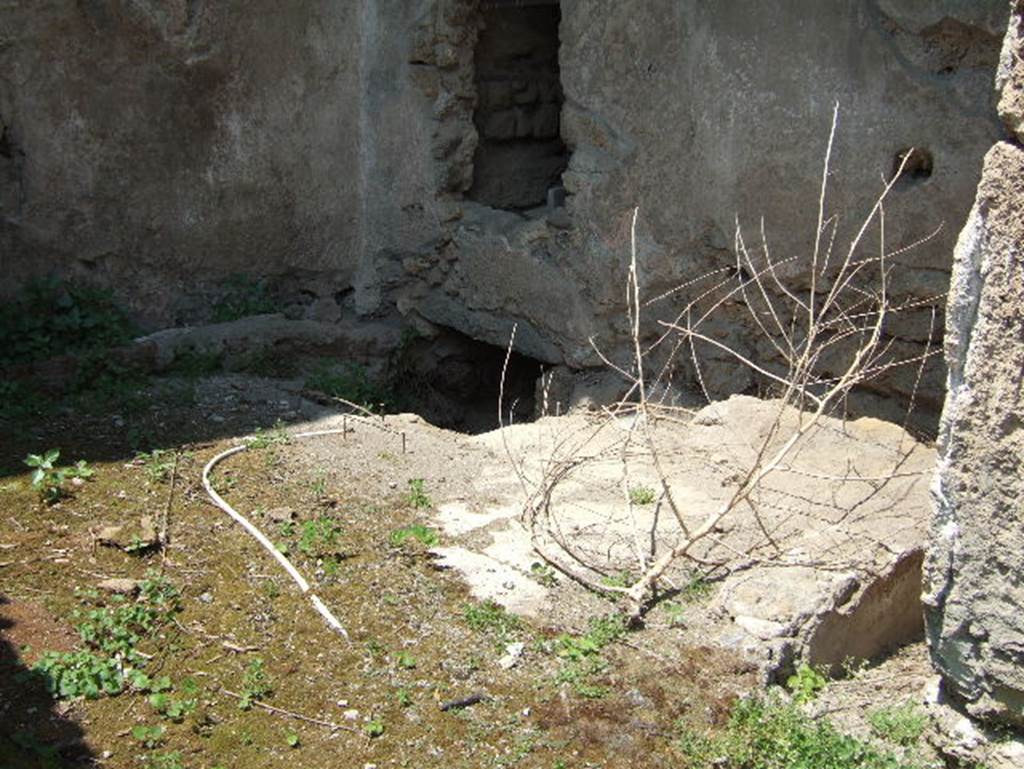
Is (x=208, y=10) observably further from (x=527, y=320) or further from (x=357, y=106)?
(x=527, y=320)

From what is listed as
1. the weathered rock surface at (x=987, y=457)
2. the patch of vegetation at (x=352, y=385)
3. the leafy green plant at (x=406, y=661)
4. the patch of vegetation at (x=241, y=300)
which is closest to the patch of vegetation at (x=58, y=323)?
the patch of vegetation at (x=241, y=300)

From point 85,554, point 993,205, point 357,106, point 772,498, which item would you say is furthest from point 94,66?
point 993,205

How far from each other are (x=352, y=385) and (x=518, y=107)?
72.6 inches

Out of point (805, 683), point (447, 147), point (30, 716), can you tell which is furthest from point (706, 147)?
point (30, 716)

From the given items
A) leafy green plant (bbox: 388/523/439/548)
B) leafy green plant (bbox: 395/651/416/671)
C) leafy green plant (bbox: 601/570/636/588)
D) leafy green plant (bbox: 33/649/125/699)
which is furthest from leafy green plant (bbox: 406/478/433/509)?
leafy green plant (bbox: 33/649/125/699)

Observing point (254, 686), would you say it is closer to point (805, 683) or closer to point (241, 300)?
point (805, 683)

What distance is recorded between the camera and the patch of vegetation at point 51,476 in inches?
192

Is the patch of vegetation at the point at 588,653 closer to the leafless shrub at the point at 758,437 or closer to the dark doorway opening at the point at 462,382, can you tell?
the leafless shrub at the point at 758,437

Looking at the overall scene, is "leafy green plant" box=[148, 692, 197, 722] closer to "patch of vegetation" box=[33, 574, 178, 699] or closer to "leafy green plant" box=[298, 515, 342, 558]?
"patch of vegetation" box=[33, 574, 178, 699]

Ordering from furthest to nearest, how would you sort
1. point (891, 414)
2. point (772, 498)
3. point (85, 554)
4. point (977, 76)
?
1. point (891, 414)
2. point (977, 76)
3. point (772, 498)
4. point (85, 554)

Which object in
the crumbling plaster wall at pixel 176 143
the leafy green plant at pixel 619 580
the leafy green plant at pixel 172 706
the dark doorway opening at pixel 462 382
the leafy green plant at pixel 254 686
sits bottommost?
the dark doorway opening at pixel 462 382

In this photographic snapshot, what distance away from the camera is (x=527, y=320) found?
6.87m

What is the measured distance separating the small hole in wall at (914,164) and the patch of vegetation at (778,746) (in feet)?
8.12

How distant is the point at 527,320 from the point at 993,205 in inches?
156
